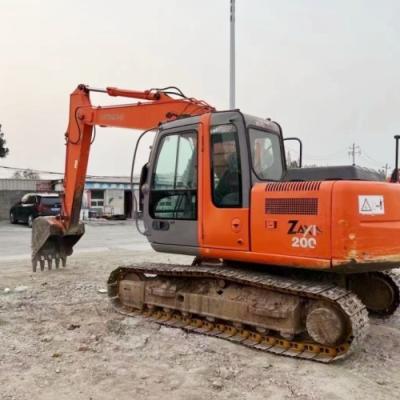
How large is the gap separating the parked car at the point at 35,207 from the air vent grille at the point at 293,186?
1960cm

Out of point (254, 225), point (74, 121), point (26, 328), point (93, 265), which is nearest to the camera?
point (254, 225)

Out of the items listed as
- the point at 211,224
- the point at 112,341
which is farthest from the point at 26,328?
the point at 211,224

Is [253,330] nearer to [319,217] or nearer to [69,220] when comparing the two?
[319,217]

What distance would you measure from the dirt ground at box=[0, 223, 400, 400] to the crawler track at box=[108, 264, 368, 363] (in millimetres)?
140

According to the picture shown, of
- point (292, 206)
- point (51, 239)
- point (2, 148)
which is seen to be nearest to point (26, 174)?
point (2, 148)

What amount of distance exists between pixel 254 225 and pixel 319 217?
0.81m

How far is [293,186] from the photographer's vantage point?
5453 mm

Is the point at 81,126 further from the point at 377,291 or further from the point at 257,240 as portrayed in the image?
the point at 377,291

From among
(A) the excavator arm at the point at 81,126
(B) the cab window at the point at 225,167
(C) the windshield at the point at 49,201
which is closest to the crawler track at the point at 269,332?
(B) the cab window at the point at 225,167

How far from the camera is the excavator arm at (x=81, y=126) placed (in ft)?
25.5

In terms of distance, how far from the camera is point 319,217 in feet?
17.0

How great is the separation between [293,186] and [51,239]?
6.11 metres

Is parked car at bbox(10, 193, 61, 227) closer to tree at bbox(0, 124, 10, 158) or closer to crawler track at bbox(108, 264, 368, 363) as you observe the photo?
tree at bbox(0, 124, 10, 158)

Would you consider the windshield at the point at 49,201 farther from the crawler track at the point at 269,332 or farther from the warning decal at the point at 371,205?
the warning decal at the point at 371,205
